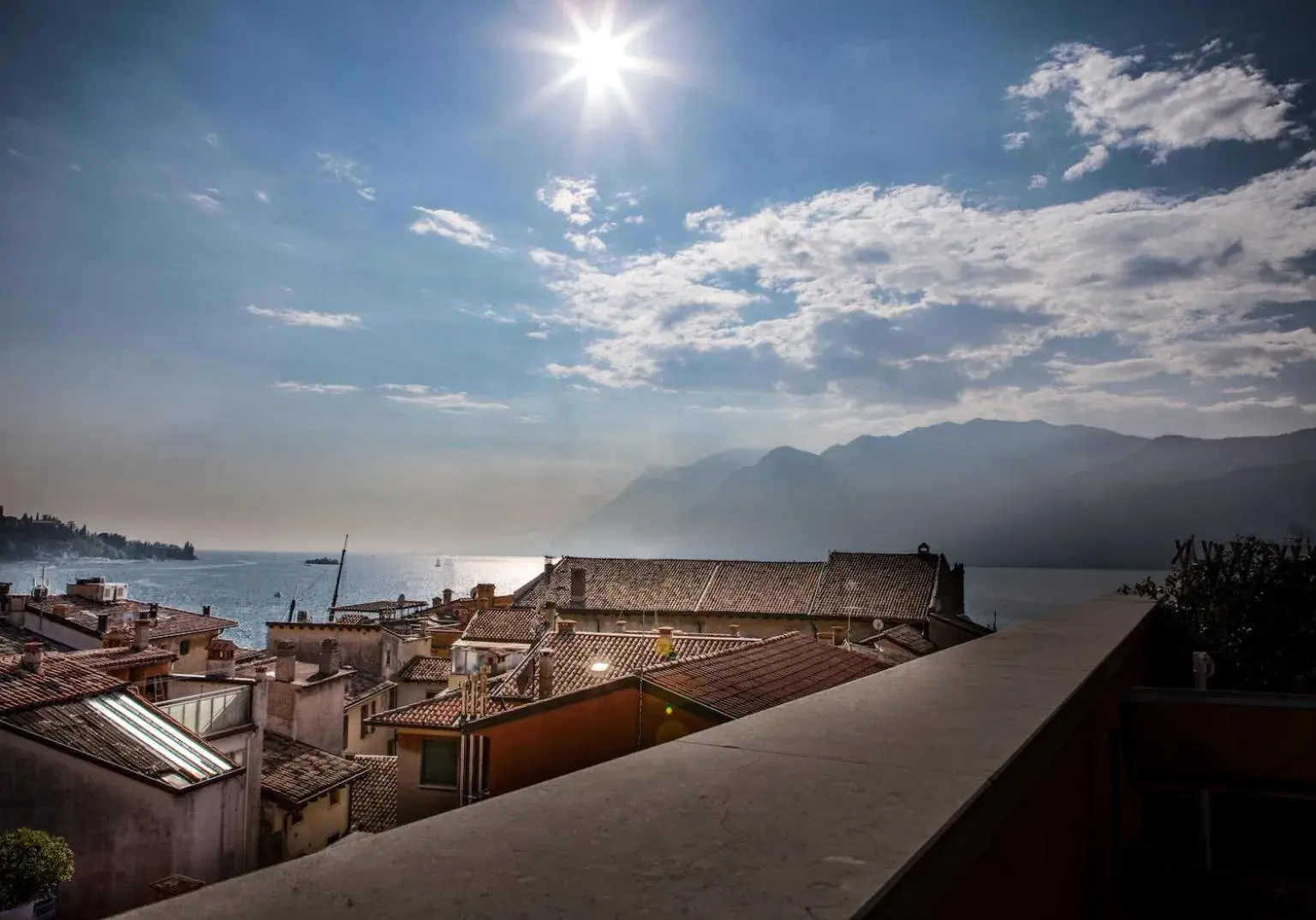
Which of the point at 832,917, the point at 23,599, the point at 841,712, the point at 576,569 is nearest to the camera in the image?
the point at 832,917

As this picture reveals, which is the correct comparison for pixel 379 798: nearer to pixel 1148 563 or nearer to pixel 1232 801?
pixel 1232 801

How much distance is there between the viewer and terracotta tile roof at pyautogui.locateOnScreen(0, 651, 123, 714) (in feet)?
40.3

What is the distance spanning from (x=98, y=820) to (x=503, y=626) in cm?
1772

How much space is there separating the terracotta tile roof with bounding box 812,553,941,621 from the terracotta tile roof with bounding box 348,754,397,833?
1846cm

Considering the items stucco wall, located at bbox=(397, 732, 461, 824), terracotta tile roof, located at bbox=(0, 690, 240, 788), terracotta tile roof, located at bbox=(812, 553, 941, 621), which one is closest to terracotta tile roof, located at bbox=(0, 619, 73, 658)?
terracotta tile roof, located at bbox=(0, 690, 240, 788)

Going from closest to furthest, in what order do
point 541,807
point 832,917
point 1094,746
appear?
point 832,917, point 541,807, point 1094,746

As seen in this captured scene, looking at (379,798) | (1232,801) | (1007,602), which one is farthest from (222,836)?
(1007,602)

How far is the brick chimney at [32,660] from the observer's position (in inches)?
543

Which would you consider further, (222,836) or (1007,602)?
(1007,602)

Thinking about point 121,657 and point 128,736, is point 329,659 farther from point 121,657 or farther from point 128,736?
point 128,736

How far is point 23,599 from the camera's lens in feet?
84.9

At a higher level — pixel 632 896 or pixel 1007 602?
pixel 632 896

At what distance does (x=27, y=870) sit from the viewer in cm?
942

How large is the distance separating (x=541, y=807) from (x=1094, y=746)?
84.4 inches
